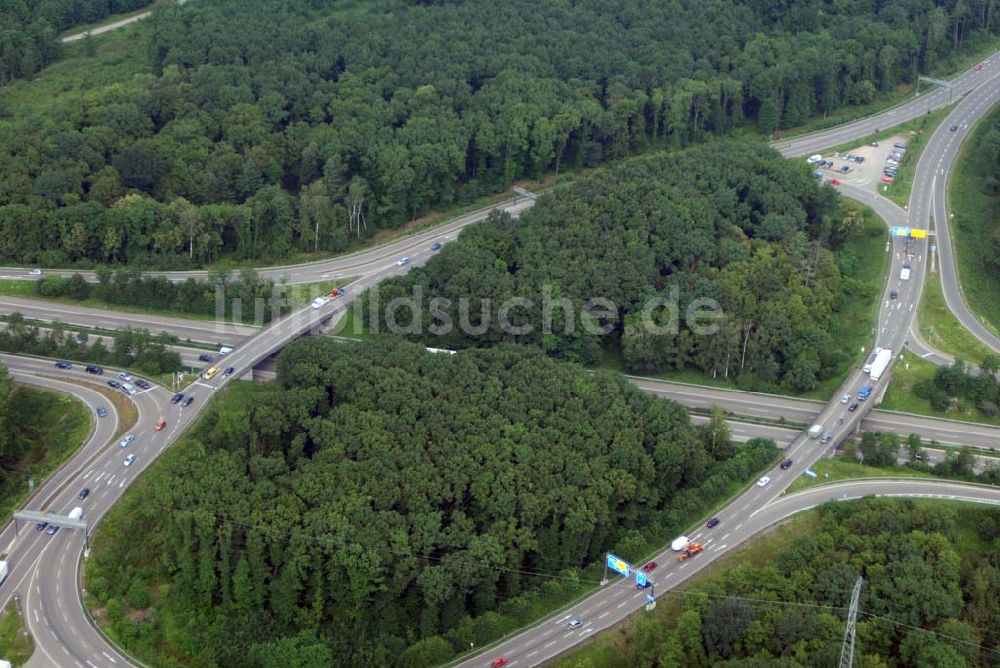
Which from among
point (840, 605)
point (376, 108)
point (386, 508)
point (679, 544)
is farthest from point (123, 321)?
point (840, 605)

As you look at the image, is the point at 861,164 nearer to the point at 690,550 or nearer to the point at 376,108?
the point at 376,108

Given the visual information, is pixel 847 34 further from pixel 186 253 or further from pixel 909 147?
pixel 186 253

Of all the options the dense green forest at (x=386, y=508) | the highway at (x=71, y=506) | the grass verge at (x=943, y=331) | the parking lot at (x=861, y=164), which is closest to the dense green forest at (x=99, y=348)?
the highway at (x=71, y=506)

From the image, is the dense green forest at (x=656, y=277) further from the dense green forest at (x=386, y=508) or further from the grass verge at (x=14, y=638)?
the grass verge at (x=14, y=638)

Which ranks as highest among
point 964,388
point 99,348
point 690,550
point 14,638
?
point 99,348

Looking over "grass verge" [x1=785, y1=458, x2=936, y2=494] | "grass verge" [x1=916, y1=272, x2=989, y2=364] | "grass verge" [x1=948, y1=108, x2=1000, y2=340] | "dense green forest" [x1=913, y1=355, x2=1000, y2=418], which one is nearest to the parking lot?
"grass verge" [x1=948, y1=108, x2=1000, y2=340]

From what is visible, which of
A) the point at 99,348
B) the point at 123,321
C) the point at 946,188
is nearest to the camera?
the point at 99,348
